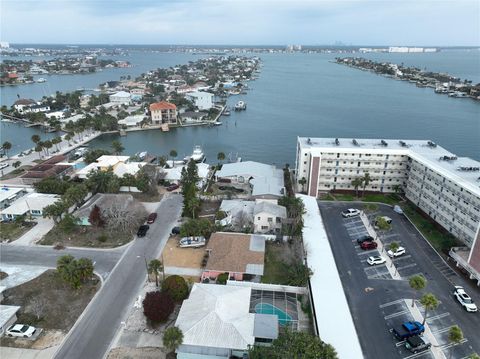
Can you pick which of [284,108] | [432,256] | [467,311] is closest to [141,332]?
[467,311]

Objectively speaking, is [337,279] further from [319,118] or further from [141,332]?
[319,118]

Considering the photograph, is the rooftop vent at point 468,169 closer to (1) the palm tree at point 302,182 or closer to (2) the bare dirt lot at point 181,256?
(1) the palm tree at point 302,182

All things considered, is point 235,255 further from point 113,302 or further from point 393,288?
point 393,288

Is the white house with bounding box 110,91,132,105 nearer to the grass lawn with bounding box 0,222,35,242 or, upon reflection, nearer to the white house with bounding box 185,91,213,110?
the white house with bounding box 185,91,213,110

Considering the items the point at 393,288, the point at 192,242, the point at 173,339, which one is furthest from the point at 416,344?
the point at 192,242

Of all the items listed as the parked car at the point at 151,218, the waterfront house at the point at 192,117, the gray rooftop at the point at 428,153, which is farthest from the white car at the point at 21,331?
the waterfront house at the point at 192,117

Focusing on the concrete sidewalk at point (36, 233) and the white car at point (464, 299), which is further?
the concrete sidewalk at point (36, 233)

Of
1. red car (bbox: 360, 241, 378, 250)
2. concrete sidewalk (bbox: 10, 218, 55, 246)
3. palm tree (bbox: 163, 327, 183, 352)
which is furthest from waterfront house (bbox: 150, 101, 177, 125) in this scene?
palm tree (bbox: 163, 327, 183, 352)
